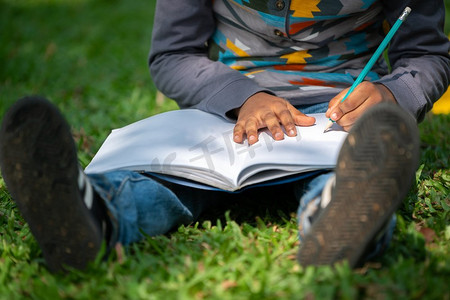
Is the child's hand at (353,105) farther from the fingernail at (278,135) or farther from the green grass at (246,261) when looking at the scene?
the green grass at (246,261)

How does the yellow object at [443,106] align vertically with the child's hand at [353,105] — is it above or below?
below

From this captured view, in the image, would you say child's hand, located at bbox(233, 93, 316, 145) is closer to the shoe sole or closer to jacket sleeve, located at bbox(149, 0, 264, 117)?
jacket sleeve, located at bbox(149, 0, 264, 117)

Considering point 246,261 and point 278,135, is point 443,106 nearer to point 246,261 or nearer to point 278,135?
point 278,135

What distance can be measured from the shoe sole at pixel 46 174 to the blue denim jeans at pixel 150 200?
0.10 meters

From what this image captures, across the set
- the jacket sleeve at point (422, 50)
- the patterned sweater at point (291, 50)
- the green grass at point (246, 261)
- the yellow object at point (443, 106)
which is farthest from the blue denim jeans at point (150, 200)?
the yellow object at point (443, 106)

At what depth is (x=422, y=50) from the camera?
63.6 inches

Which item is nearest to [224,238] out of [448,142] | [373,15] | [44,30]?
[373,15]

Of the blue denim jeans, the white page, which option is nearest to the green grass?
the blue denim jeans

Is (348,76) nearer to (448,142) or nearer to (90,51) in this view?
(448,142)

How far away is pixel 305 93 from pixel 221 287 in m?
0.70

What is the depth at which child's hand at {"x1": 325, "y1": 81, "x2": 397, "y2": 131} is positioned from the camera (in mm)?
1345

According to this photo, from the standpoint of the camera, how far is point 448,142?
2066 mm

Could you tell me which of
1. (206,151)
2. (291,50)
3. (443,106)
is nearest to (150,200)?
(206,151)

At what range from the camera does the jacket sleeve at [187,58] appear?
1634 mm
